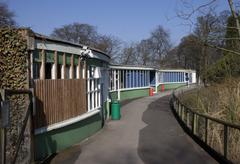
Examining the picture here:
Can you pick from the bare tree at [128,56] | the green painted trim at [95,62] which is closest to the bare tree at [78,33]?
the bare tree at [128,56]

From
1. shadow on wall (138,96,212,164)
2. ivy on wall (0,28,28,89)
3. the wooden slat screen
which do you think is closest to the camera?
ivy on wall (0,28,28,89)

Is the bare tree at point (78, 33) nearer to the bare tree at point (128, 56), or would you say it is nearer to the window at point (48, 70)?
the bare tree at point (128, 56)

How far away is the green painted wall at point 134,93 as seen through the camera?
88.2 ft

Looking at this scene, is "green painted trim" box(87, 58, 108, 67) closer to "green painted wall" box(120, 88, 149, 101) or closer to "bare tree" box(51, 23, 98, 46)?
"green painted wall" box(120, 88, 149, 101)

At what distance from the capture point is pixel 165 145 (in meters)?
9.89

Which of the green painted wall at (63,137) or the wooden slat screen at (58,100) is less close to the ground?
the wooden slat screen at (58,100)

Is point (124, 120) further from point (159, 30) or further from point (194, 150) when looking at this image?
point (159, 30)

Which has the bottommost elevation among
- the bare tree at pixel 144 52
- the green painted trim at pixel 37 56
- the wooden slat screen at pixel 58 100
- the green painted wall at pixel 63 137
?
the green painted wall at pixel 63 137

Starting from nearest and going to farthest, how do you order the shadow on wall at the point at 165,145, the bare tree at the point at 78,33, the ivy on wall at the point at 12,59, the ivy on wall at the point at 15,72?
the ivy on wall at the point at 15,72, the ivy on wall at the point at 12,59, the shadow on wall at the point at 165,145, the bare tree at the point at 78,33

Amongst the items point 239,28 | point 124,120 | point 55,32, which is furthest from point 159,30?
point 239,28

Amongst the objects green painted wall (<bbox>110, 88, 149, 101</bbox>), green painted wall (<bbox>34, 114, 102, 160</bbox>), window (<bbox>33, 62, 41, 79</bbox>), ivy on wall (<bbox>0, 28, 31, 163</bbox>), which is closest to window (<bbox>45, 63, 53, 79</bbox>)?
window (<bbox>33, 62, 41, 79</bbox>)

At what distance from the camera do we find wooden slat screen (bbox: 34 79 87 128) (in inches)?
294

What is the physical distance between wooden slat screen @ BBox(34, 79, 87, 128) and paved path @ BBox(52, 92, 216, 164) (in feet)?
3.16

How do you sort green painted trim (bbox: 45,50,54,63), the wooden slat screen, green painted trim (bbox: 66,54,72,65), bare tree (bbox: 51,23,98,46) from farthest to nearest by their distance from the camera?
bare tree (bbox: 51,23,98,46)
green painted trim (bbox: 66,54,72,65)
green painted trim (bbox: 45,50,54,63)
the wooden slat screen
